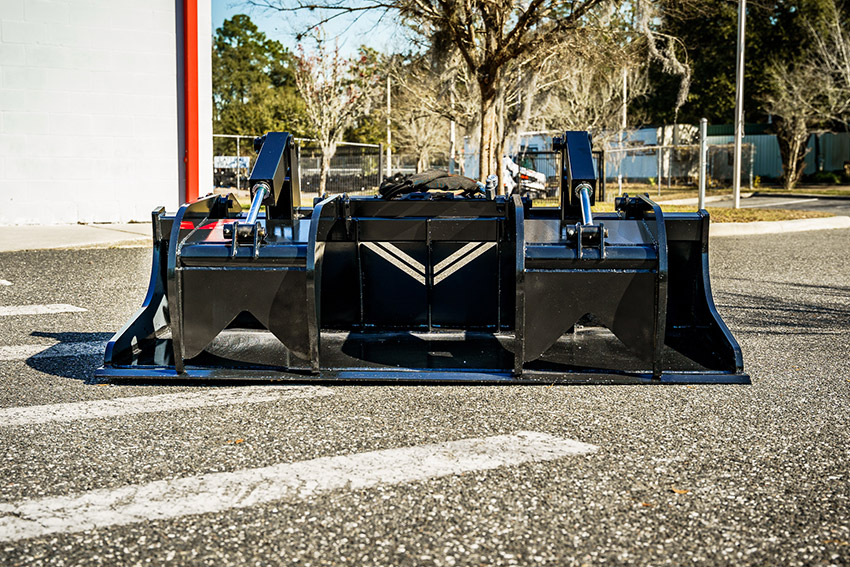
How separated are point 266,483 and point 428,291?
109 inches

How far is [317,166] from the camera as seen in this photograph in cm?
3228

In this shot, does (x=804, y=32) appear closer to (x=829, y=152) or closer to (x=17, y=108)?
(x=829, y=152)

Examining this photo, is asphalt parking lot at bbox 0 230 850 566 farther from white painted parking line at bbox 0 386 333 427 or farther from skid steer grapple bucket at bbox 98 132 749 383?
skid steer grapple bucket at bbox 98 132 749 383

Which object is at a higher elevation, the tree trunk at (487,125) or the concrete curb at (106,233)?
the tree trunk at (487,125)

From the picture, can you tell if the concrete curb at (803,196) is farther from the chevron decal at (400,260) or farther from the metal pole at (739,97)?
the chevron decal at (400,260)

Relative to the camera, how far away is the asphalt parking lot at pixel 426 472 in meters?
3.04

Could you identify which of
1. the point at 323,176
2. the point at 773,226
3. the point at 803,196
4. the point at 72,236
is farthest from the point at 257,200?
the point at 803,196

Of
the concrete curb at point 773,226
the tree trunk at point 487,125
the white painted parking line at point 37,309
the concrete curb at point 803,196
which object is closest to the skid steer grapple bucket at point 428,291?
the white painted parking line at point 37,309

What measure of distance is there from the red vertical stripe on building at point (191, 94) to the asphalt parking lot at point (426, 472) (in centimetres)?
1160

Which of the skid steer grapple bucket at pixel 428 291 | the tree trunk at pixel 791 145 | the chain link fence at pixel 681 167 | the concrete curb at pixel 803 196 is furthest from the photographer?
the chain link fence at pixel 681 167

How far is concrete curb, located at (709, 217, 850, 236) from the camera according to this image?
16875 mm

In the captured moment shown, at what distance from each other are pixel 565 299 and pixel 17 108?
14323 mm

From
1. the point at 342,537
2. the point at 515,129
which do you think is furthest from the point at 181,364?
the point at 515,129

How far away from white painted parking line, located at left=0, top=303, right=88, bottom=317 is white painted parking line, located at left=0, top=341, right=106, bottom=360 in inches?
62.8
